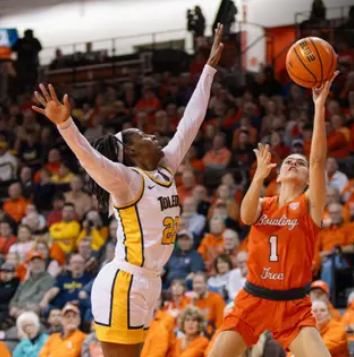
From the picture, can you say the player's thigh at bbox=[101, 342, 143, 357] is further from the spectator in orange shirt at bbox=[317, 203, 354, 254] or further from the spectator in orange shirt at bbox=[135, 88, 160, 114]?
the spectator in orange shirt at bbox=[135, 88, 160, 114]

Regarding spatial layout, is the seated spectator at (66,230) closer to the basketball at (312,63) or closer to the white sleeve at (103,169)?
the basketball at (312,63)

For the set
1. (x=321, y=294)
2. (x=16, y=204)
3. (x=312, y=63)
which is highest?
(x=312, y=63)

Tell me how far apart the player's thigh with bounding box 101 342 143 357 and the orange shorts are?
0.73 metres

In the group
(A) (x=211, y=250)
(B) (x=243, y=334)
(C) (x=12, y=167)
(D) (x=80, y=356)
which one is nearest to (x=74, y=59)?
(C) (x=12, y=167)

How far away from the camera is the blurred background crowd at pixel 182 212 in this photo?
29.0 feet

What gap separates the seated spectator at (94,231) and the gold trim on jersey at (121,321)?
630 cm

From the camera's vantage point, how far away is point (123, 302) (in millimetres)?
4750

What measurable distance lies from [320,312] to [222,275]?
7.10ft

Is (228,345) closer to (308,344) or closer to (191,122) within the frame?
(308,344)

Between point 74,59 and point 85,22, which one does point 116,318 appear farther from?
point 85,22

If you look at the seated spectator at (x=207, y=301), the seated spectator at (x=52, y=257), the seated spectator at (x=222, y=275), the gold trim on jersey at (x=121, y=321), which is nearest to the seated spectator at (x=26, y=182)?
the seated spectator at (x=52, y=257)

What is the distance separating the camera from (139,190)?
189 inches

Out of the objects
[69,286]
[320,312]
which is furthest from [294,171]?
[69,286]

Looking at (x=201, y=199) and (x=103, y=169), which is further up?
(x=103, y=169)
